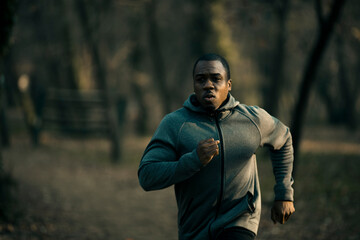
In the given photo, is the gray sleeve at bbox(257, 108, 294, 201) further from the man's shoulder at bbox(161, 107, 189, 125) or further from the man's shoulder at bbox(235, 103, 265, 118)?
the man's shoulder at bbox(161, 107, 189, 125)

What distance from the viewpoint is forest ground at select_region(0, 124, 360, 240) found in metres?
7.29

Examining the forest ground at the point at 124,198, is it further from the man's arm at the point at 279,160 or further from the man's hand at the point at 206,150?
the man's hand at the point at 206,150

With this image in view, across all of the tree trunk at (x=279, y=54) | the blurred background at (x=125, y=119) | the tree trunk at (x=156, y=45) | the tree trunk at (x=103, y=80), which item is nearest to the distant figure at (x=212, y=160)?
the blurred background at (x=125, y=119)

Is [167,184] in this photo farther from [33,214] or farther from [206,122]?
[33,214]

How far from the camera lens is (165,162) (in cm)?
317

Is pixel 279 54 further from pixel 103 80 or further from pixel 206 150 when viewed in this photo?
pixel 206 150

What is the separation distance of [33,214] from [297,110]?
5.40 meters

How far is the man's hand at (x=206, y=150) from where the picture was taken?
3.00m

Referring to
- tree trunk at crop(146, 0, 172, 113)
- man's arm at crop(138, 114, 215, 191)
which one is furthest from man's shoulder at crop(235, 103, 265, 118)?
tree trunk at crop(146, 0, 172, 113)

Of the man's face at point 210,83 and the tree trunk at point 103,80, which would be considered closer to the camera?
the man's face at point 210,83

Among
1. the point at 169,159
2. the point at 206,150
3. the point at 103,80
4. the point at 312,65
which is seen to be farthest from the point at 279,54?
the point at 206,150

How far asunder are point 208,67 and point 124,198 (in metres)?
7.35

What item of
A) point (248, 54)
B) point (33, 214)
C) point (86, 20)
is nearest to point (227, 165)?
point (33, 214)

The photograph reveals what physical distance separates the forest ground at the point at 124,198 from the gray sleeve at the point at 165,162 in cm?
396
